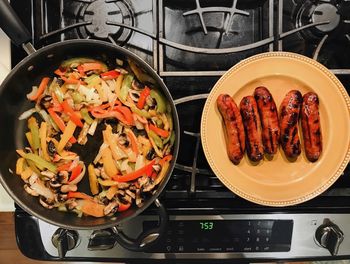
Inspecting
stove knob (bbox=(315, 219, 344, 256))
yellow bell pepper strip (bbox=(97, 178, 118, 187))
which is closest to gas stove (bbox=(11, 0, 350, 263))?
stove knob (bbox=(315, 219, 344, 256))

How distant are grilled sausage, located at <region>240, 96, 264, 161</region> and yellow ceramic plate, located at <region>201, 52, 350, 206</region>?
4 centimetres

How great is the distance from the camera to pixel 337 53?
105 cm

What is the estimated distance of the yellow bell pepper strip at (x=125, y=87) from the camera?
104 centimetres

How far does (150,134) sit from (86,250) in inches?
13.4

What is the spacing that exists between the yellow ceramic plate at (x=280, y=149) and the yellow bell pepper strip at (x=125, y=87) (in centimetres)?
21

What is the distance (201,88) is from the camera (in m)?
1.06

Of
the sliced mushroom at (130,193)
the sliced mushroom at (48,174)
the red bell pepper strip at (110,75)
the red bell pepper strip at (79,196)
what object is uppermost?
the red bell pepper strip at (110,75)

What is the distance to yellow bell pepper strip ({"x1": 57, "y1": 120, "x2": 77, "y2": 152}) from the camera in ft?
3.40

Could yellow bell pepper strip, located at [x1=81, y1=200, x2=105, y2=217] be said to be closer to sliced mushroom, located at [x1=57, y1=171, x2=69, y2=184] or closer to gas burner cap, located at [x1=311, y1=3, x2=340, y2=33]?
sliced mushroom, located at [x1=57, y1=171, x2=69, y2=184]

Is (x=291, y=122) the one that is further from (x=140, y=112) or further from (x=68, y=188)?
(x=68, y=188)

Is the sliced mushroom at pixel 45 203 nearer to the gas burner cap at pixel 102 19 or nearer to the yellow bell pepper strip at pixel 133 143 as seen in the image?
the yellow bell pepper strip at pixel 133 143

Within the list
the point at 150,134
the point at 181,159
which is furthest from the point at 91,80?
the point at 181,159

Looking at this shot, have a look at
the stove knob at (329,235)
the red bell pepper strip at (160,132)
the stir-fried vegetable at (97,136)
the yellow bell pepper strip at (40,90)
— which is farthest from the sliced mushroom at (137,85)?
the stove knob at (329,235)

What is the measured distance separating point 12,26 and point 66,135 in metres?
0.29
